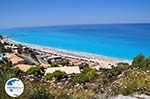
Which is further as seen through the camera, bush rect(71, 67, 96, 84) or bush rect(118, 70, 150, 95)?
bush rect(71, 67, 96, 84)

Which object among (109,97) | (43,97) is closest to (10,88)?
(43,97)

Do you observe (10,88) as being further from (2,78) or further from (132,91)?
(132,91)

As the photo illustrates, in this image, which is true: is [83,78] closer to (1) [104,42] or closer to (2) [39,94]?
(2) [39,94]

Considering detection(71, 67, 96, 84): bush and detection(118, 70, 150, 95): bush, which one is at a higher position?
detection(118, 70, 150, 95): bush
